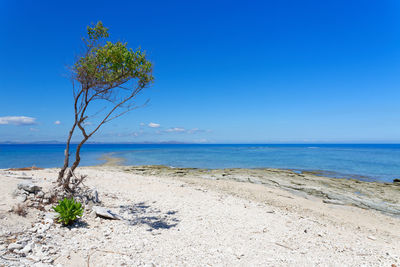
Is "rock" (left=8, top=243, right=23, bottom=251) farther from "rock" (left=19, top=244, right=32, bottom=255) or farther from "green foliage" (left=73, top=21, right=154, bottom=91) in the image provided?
"green foliage" (left=73, top=21, right=154, bottom=91)

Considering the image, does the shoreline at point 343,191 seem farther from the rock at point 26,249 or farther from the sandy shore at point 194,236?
the rock at point 26,249

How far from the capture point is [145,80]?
8.13 metres

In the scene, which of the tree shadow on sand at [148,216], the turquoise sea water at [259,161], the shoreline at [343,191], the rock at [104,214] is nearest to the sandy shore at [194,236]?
the tree shadow on sand at [148,216]

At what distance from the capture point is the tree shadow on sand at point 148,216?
22.9 ft

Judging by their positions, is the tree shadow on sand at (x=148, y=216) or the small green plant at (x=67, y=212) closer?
the small green plant at (x=67, y=212)

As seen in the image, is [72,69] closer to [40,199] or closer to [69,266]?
[40,199]

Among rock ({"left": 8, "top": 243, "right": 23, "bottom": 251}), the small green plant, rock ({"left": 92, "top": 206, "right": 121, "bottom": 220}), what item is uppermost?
the small green plant

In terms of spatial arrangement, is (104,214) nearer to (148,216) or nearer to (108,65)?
(148,216)

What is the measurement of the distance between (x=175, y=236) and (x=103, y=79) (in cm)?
593

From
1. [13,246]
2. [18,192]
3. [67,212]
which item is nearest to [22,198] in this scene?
[18,192]

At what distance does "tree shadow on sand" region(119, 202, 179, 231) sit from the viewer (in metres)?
6.98

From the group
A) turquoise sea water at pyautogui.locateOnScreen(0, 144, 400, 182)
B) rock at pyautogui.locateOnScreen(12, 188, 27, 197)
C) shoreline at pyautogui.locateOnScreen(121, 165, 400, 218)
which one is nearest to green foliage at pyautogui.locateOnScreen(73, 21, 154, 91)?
rock at pyautogui.locateOnScreen(12, 188, 27, 197)

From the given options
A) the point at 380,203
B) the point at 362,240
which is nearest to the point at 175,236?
the point at 362,240

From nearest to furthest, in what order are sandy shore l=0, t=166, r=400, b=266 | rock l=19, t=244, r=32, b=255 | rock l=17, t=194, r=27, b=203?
rock l=19, t=244, r=32, b=255 < sandy shore l=0, t=166, r=400, b=266 < rock l=17, t=194, r=27, b=203
